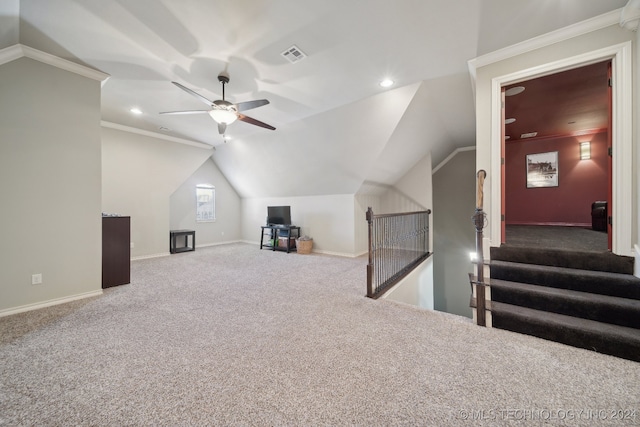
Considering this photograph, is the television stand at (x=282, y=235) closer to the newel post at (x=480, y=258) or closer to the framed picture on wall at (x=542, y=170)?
the newel post at (x=480, y=258)

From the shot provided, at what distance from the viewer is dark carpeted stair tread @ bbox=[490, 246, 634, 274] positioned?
237 centimetres

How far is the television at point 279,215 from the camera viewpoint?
694cm

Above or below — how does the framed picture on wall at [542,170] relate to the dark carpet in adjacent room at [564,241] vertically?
above

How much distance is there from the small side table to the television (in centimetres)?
220

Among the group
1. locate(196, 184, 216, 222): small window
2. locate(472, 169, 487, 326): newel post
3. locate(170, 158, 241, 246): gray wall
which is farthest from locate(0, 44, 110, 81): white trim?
locate(472, 169, 487, 326): newel post

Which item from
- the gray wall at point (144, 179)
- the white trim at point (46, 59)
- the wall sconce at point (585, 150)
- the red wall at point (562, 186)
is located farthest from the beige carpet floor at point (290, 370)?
the wall sconce at point (585, 150)

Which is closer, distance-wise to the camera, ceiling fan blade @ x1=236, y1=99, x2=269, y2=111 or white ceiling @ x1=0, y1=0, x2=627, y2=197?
white ceiling @ x1=0, y1=0, x2=627, y2=197

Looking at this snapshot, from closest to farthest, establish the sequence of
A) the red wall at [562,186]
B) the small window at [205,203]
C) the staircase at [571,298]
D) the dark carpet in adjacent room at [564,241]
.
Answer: the staircase at [571,298] < the dark carpet in adjacent room at [564,241] < the red wall at [562,186] < the small window at [205,203]

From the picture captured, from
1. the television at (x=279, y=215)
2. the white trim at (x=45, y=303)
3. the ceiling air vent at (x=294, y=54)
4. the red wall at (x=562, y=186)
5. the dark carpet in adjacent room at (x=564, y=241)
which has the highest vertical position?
the ceiling air vent at (x=294, y=54)

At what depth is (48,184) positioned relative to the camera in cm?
292

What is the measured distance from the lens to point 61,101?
303 centimetres

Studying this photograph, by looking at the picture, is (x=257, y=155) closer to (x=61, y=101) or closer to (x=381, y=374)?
(x=61, y=101)

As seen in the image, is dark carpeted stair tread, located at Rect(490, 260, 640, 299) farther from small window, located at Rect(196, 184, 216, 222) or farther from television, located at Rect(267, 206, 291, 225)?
small window, located at Rect(196, 184, 216, 222)

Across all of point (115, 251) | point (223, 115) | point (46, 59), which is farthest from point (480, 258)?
point (46, 59)
